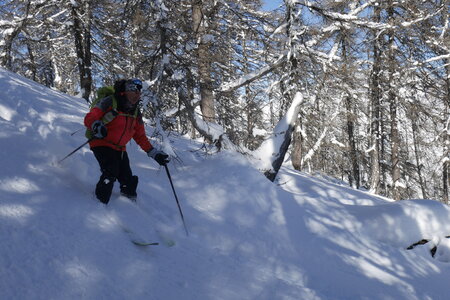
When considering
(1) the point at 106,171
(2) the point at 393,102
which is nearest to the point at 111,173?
(1) the point at 106,171

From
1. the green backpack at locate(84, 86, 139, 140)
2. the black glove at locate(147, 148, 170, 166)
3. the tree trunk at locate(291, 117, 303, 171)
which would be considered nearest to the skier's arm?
the black glove at locate(147, 148, 170, 166)

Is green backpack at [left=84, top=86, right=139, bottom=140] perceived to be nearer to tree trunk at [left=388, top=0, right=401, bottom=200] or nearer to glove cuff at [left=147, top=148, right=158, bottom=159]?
glove cuff at [left=147, top=148, right=158, bottom=159]

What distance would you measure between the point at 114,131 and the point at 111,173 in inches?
20.6

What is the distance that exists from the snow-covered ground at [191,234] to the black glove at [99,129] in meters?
0.79

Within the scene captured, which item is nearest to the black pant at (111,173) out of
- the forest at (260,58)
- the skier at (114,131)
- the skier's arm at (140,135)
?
the skier at (114,131)

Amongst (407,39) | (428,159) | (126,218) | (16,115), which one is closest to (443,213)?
(126,218)

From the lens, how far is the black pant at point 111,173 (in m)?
4.10

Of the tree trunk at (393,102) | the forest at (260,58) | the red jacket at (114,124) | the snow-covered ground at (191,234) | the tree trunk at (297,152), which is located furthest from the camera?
the tree trunk at (297,152)

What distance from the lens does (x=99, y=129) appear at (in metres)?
3.85

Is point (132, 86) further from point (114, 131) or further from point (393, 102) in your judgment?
point (393, 102)

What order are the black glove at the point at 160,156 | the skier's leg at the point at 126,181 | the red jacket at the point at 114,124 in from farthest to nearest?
the black glove at the point at 160,156
the skier's leg at the point at 126,181
the red jacket at the point at 114,124

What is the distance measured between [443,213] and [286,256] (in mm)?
2980

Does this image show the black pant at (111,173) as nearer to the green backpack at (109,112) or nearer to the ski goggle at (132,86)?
the green backpack at (109,112)

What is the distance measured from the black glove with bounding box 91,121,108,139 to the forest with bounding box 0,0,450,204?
8.28ft
